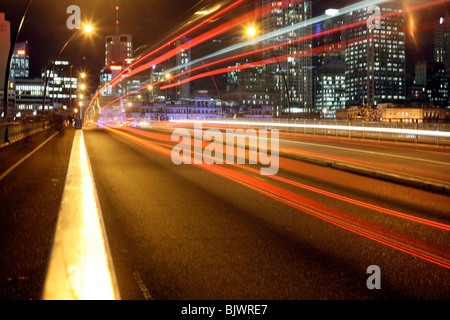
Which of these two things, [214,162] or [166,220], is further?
[214,162]

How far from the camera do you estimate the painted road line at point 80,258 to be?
469cm

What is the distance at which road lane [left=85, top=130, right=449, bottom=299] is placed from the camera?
473 centimetres

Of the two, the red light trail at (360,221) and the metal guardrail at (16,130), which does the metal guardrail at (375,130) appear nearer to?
the red light trail at (360,221)

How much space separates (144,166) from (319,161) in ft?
19.6

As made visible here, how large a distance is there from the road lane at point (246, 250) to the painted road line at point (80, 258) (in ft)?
0.51

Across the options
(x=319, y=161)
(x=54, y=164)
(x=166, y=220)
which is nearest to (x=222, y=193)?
(x=166, y=220)

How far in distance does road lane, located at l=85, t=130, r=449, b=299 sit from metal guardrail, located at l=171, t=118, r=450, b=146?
19632 mm

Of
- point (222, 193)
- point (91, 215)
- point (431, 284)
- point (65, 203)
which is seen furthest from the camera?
point (222, 193)

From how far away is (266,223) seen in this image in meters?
7.68
